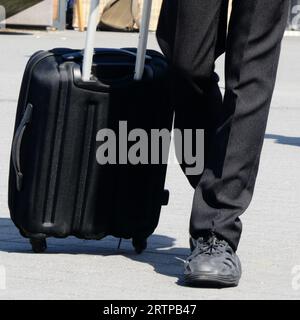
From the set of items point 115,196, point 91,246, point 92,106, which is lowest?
point 91,246

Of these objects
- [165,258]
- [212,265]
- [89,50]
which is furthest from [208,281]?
[89,50]

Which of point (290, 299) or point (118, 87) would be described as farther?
point (118, 87)

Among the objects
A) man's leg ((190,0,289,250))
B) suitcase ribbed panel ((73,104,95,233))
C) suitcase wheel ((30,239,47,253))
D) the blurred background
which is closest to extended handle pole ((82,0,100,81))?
suitcase ribbed panel ((73,104,95,233))

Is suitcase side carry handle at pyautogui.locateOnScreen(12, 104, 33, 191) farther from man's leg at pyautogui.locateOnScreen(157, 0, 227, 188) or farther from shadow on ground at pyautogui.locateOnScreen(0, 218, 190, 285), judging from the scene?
man's leg at pyautogui.locateOnScreen(157, 0, 227, 188)

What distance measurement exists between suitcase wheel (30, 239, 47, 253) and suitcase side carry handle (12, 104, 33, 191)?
0.22m

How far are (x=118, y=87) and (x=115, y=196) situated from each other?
1.30 feet

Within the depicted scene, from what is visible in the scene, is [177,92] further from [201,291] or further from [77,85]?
[201,291]

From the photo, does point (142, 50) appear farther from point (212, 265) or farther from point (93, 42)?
point (212, 265)

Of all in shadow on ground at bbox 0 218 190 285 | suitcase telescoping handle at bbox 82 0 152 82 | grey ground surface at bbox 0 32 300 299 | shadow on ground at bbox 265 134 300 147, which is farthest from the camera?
shadow on ground at bbox 265 134 300 147

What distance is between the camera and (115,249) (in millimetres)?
4641

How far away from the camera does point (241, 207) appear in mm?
4098

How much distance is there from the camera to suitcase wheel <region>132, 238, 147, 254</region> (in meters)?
4.48

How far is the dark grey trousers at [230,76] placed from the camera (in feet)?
13.1
